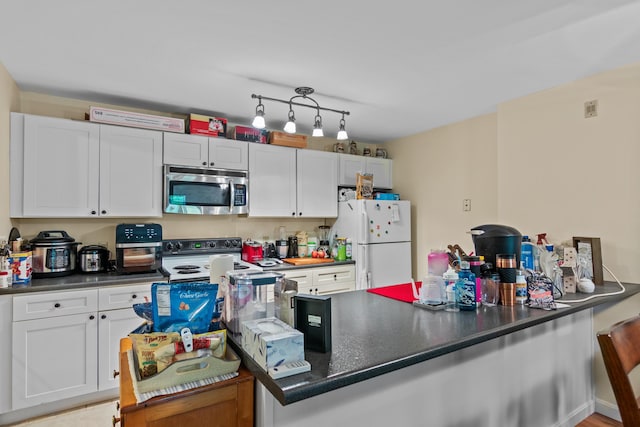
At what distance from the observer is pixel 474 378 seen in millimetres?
1564

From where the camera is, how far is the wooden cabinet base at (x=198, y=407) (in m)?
0.98

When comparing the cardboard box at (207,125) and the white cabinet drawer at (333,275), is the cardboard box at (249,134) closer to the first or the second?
the cardboard box at (207,125)

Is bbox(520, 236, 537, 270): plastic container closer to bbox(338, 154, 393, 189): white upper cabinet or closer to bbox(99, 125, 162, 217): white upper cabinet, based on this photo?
bbox(338, 154, 393, 189): white upper cabinet

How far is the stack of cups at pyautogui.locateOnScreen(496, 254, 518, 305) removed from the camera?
1.71 m

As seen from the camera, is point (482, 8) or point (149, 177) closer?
point (482, 8)

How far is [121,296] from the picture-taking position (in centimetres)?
254

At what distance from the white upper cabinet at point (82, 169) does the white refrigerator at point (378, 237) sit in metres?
1.97

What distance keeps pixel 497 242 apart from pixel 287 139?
2453 millimetres

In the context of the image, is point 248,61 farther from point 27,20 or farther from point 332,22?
point 27,20

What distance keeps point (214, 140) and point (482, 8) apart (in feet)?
8.07

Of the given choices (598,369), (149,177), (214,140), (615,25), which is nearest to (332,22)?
(615,25)

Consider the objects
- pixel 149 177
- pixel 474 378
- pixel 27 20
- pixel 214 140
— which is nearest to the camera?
pixel 474 378

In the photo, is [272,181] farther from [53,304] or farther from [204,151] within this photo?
[53,304]

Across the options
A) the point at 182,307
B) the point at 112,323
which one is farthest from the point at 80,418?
the point at 182,307
